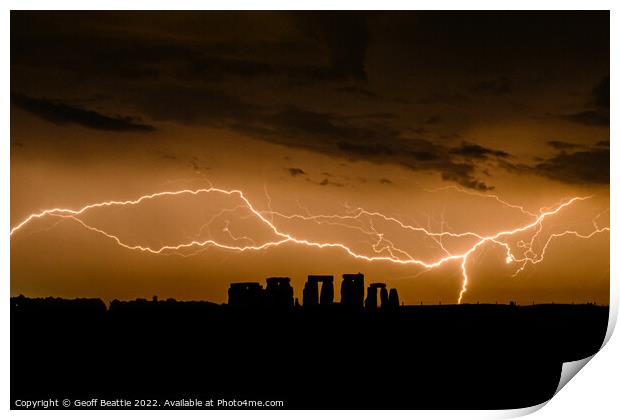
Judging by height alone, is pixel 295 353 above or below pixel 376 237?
below

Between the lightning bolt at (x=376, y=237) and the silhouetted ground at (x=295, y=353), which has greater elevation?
the lightning bolt at (x=376, y=237)

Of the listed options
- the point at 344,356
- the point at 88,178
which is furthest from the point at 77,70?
the point at 344,356

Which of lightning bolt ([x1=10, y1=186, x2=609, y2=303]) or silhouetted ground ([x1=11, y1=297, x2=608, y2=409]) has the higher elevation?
lightning bolt ([x1=10, y1=186, x2=609, y2=303])

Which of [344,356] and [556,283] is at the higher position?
[556,283]

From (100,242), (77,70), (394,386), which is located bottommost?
(394,386)

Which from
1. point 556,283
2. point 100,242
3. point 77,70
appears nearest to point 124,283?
point 100,242

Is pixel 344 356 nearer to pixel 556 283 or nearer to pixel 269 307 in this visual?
pixel 269 307
